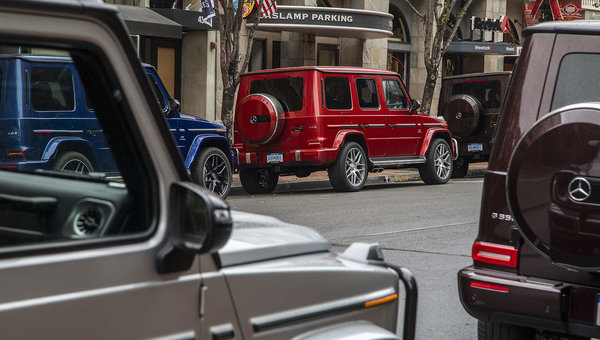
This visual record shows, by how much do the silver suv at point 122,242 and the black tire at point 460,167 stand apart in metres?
18.7

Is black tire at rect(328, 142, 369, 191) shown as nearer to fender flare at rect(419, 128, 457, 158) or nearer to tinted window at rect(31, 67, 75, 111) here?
fender flare at rect(419, 128, 457, 158)

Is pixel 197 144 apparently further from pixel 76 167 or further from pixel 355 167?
pixel 76 167

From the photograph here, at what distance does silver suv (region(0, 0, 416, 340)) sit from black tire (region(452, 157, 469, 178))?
18.7m

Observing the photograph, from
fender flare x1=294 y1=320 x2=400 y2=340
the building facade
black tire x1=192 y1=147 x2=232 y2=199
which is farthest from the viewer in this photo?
the building facade

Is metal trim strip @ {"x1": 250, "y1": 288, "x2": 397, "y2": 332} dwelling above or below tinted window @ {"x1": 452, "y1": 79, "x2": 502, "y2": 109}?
above

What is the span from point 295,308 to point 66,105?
866mm

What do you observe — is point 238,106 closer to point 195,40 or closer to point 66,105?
point 195,40

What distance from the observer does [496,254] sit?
4.72 meters

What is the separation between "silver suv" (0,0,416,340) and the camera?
1989 mm

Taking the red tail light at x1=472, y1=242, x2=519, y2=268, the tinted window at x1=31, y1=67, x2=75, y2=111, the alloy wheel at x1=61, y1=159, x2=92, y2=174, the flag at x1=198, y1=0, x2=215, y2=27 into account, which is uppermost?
the flag at x1=198, y1=0, x2=215, y2=27

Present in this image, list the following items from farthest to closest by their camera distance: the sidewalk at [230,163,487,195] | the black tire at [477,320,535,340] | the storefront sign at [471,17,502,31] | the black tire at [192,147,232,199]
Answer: the storefront sign at [471,17,502,31] < the sidewalk at [230,163,487,195] < the black tire at [192,147,232,199] < the black tire at [477,320,535,340]

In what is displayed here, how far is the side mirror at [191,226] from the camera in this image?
212 cm

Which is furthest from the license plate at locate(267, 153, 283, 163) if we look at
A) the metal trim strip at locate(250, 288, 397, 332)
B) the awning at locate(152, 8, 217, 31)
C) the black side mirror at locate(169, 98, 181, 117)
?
the metal trim strip at locate(250, 288, 397, 332)

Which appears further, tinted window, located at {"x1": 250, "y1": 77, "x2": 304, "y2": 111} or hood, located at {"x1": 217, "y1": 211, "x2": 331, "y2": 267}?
tinted window, located at {"x1": 250, "y1": 77, "x2": 304, "y2": 111}
